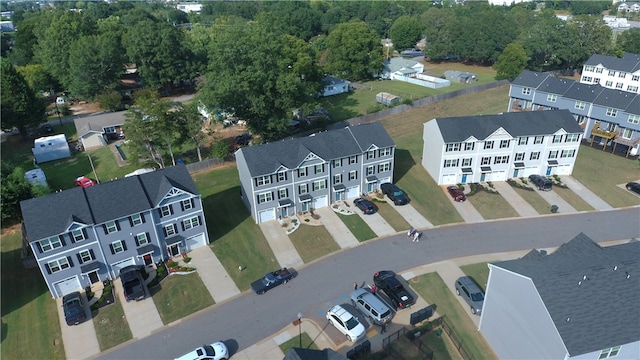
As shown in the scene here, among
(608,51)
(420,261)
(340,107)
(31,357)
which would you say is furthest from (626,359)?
(608,51)

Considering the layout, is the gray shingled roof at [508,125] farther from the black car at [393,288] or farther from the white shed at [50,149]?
the white shed at [50,149]

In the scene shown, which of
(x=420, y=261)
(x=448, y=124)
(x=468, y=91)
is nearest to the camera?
(x=420, y=261)

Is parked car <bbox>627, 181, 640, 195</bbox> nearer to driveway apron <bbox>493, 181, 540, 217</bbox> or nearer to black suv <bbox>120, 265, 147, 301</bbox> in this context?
driveway apron <bbox>493, 181, 540, 217</bbox>

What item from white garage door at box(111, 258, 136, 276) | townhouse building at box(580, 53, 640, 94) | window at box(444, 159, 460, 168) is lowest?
white garage door at box(111, 258, 136, 276)

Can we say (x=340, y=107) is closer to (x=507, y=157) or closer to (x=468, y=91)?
(x=468, y=91)

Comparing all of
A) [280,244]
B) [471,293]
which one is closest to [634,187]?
[471,293]

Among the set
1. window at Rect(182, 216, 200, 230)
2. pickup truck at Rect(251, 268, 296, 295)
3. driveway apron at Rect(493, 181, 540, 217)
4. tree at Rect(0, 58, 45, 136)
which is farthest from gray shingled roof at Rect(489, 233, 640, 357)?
tree at Rect(0, 58, 45, 136)
